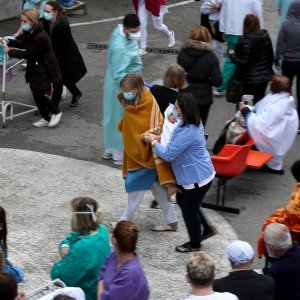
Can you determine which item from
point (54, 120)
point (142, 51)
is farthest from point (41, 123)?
point (142, 51)

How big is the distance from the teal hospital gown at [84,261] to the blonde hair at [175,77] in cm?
279

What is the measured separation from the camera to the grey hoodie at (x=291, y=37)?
37.0 ft

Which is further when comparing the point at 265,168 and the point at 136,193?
the point at 265,168

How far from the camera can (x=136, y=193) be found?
8.68 m

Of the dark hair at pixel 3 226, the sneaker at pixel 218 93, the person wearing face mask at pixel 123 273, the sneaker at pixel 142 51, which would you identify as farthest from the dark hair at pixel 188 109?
the sneaker at pixel 142 51

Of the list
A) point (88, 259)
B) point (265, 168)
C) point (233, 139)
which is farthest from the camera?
point (265, 168)

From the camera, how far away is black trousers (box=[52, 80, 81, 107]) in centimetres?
1185

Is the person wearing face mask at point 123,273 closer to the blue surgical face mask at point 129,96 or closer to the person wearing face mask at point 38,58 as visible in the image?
the blue surgical face mask at point 129,96

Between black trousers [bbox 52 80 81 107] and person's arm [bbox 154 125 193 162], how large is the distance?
413 centimetres

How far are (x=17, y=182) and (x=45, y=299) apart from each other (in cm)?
451

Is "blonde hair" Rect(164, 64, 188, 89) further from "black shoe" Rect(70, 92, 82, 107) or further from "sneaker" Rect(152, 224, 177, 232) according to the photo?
"black shoe" Rect(70, 92, 82, 107)

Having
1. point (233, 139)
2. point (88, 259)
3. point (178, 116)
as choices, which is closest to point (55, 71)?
point (233, 139)

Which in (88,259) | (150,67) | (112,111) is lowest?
(150,67)

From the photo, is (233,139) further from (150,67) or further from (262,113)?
(150,67)
